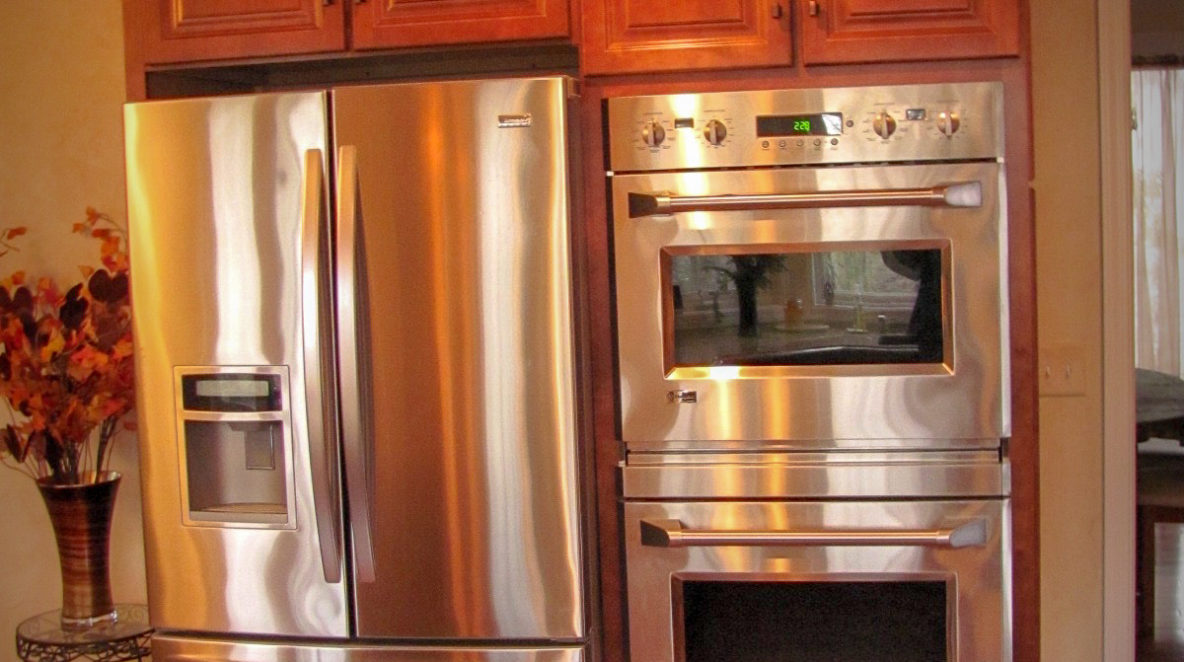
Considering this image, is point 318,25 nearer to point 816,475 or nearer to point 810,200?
point 810,200

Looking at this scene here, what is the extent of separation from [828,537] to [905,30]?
0.87m

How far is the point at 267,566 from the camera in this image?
79.0 inches

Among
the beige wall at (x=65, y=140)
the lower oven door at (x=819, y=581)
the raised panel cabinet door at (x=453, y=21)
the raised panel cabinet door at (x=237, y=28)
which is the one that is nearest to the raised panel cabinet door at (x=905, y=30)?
the raised panel cabinet door at (x=453, y=21)

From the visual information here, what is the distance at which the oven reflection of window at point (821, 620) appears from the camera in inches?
77.7

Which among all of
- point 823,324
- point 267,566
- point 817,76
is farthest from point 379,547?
point 817,76

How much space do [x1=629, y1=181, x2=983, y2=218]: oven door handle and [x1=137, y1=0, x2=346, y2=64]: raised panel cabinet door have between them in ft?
2.19

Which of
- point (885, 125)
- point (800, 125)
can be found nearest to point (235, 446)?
point (800, 125)

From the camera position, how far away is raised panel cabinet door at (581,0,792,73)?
1.99 m

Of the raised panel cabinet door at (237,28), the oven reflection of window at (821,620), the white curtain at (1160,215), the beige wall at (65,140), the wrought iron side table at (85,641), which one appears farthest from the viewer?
the white curtain at (1160,215)

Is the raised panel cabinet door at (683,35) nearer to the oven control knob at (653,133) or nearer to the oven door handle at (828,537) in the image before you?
the oven control knob at (653,133)

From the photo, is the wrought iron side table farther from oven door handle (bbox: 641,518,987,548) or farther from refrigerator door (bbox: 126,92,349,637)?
oven door handle (bbox: 641,518,987,548)

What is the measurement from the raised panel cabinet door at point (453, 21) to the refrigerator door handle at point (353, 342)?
30cm

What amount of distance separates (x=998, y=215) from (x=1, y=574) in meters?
2.42

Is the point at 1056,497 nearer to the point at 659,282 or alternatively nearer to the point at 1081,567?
the point at 1081,567
